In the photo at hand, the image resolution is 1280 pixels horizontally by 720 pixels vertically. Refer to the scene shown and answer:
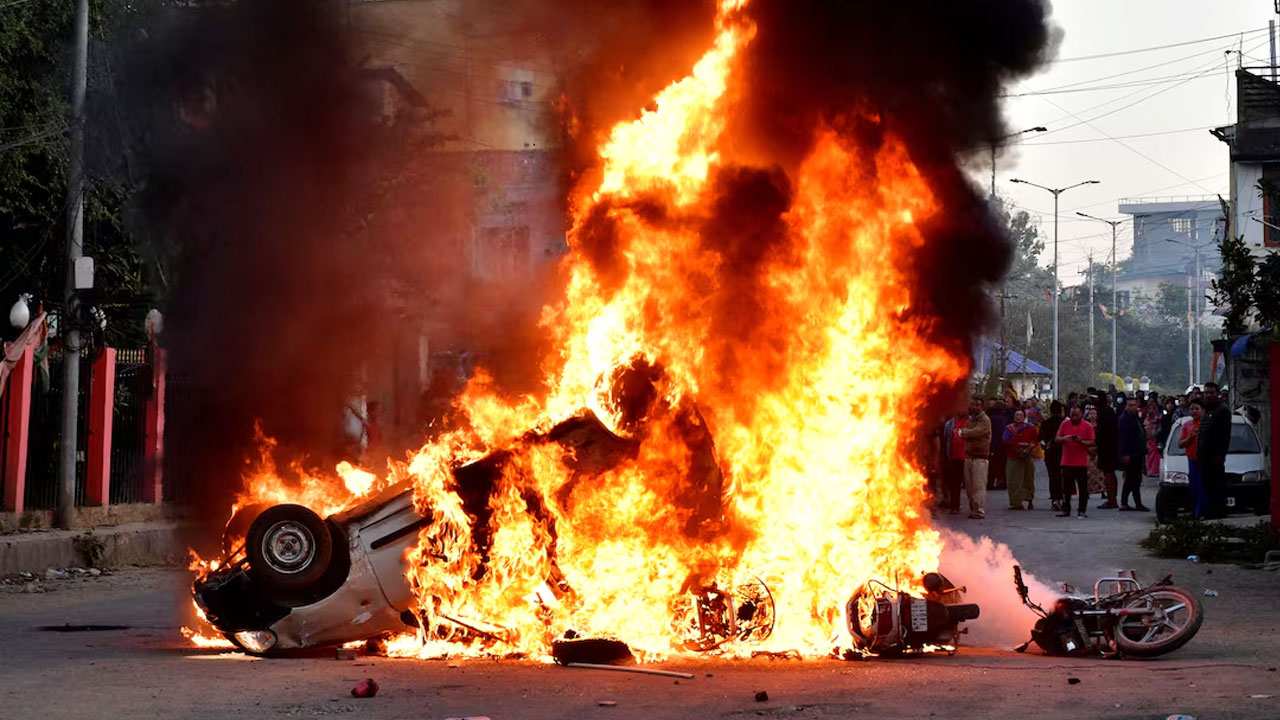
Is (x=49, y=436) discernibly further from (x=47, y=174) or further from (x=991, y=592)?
(x=991, y=592)

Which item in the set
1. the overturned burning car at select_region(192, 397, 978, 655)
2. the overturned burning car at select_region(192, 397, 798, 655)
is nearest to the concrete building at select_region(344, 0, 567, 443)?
the overturned burning car at select_region(192, 397, 798, 655)

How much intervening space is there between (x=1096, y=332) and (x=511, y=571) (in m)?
103

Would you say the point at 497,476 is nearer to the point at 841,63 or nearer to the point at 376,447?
the point at 841,63

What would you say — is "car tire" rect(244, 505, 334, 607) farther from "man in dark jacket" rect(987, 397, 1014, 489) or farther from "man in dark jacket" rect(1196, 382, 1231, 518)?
"man in dark jacket" rect(987, 397, 1014, 489)

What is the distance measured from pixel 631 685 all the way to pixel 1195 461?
46.2 ft

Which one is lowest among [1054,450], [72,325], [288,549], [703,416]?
[288,549]

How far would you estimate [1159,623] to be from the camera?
9.55m

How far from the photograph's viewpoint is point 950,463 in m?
22.9

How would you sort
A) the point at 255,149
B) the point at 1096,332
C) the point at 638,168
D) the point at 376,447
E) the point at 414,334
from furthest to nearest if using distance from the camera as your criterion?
the point at 1096,332
the point at 376,447
the point at 414,334
the point at 255,149
the point at 638,168

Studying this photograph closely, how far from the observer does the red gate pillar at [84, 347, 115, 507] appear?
67.1ft

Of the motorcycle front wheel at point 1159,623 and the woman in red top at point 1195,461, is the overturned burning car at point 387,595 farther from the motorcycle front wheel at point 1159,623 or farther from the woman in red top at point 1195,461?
the woman in red top at point 1195,461

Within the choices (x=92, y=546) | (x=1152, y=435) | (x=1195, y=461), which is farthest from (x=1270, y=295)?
(x=1152, y=435)

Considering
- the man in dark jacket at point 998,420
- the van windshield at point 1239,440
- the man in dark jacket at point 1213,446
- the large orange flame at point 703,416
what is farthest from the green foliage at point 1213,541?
the man in dark jacket at point 998,420

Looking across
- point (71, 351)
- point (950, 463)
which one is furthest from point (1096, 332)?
point (71, 351)
